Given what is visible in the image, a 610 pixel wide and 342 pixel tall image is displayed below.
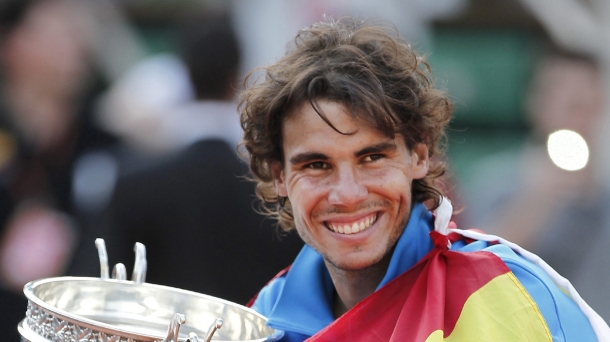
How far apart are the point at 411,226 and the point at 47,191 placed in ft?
5.85

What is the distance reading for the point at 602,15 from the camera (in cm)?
596

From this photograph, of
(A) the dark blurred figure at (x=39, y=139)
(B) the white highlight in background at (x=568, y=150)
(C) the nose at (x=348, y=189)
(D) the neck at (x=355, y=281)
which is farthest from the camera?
(B) the white highlight in background at (x=568, y=150)

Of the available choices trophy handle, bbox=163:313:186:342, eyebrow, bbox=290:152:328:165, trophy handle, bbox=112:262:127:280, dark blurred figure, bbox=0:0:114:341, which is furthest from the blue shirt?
dark blurred figure, bbox=0:0:114:341

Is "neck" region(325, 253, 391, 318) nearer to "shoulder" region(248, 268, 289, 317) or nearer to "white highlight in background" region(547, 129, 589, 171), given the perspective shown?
"shoulder" region(248, 268, 289, 317)

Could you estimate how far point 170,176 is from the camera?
322cm

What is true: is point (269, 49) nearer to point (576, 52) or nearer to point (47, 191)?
point (576, 52)

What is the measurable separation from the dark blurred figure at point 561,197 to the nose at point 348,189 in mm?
1581

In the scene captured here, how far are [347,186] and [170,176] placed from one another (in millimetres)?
987

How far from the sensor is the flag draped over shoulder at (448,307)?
2102 millimetres

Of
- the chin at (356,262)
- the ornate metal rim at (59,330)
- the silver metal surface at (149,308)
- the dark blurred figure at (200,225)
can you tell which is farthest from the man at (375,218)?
the ornate metal rim at (59,330)

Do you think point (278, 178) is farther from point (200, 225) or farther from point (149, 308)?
point (149, 308)

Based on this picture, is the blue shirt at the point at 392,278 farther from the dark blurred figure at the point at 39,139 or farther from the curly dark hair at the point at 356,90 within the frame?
the dark blurred figure at the point at 39,139

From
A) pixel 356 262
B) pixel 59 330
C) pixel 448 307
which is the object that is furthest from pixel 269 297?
pixel 59 330

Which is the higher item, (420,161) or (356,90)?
(356,90)
